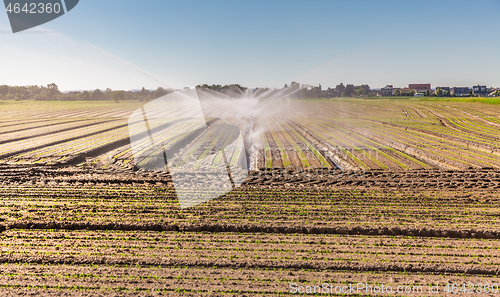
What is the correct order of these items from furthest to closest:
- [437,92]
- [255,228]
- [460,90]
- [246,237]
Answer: [460,90] < [437,92] < [255,228] < [246,237]

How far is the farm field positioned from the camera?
6602 mm

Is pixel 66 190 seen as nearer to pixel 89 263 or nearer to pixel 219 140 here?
pixel 89 263

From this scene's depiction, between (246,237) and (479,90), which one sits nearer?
(246,237)

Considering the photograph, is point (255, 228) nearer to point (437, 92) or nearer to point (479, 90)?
point (437, 92)

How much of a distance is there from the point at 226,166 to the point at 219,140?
952 centimetres

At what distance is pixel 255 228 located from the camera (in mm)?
8812

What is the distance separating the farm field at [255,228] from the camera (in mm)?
6602

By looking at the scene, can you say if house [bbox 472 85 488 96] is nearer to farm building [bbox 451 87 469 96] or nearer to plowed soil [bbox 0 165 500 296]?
farm building [bbox 451 87 469 96]

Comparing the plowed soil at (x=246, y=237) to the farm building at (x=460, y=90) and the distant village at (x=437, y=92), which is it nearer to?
the distant village at (x=437, y=92)

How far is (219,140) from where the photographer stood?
25.3 meters

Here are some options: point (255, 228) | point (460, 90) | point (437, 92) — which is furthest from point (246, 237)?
point (460, 90)

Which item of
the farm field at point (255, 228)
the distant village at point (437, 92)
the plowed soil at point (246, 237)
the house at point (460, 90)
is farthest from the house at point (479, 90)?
the plowed soil at point (246, 237)

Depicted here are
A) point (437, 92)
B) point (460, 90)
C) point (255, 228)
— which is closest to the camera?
point (255, 228)

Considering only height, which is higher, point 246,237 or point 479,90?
point 479,90
